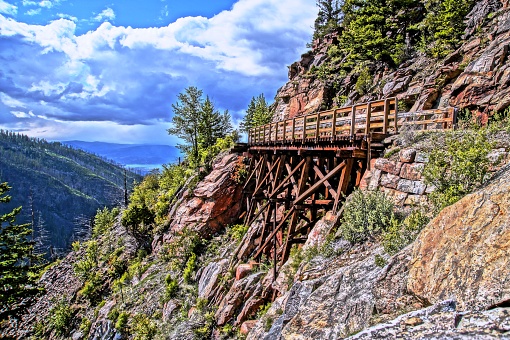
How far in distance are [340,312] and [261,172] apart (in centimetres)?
1327

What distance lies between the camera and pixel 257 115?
136 feet

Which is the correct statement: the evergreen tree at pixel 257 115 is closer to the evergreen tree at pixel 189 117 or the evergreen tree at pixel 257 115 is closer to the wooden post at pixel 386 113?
the evergreen tree at pixel 189 117

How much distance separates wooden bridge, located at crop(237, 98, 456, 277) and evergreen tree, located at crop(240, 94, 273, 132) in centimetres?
1971

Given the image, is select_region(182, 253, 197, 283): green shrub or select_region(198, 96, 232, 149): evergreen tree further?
select_region(198, 96, 232, 149): evergreen tree

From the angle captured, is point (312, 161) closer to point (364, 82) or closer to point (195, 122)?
point (364, 82)

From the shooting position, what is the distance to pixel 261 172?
18.0m

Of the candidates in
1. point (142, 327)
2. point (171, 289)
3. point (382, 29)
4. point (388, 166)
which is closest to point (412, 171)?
point (388, 166)

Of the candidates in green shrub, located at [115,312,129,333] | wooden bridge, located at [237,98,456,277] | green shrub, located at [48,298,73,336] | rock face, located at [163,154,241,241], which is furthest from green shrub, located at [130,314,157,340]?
green shrub, located at [48,298,73,336]

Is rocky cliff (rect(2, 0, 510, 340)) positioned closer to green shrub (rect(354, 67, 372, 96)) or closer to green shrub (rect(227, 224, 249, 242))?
green shrub (rect(227, 224, 249, 242))

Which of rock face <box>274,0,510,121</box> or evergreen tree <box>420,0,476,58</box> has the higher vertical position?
evergreen tree <box>420,0,476,58</box>

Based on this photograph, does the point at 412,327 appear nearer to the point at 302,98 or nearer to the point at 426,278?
the point at 426,278

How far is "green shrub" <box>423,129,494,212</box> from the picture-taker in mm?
5773

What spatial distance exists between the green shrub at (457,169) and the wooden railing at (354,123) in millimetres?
2684

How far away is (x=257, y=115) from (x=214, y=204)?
78.7 feet
